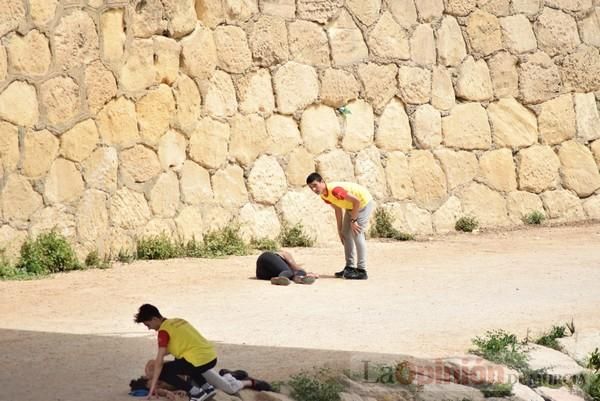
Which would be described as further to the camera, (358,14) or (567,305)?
(358,14)

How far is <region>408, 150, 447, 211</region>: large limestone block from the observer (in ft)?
52.3

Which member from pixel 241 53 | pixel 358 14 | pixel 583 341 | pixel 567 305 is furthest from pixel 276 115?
pixel 583 341

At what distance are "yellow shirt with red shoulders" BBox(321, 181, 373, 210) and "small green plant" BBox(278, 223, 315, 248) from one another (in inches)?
85.8

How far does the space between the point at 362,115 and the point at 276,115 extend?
1.33 metres

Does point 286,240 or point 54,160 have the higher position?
point 54,160

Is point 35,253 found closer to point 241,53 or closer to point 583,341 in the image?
point 241,53

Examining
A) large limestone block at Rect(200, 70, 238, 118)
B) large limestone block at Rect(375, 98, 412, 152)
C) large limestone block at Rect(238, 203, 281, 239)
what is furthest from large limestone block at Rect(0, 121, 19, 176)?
large limestone block at Rect(375, 98, 412, 152)

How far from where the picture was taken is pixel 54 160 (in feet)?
42.0

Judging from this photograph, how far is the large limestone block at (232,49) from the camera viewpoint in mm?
14258

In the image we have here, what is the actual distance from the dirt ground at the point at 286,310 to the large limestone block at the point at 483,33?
11.1 feet

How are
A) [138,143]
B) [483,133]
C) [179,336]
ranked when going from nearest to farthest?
[179,336] < [138,143] < [483,133]

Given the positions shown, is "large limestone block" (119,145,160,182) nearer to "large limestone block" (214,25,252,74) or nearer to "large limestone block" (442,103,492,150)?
"large limestone block" (214,25,252,74)

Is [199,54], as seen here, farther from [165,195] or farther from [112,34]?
[165,195]

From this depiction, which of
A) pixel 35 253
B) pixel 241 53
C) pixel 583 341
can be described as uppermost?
pixel 241 53
